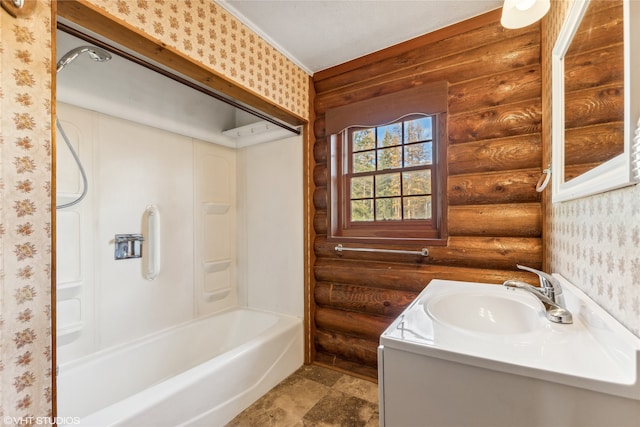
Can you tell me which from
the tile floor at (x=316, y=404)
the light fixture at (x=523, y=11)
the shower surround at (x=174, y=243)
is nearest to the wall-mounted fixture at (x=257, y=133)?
the shower surround at (x=174, y=243)

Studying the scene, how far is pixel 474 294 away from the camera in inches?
51.9

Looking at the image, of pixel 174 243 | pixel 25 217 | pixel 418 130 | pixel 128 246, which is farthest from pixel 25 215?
pixel 418 130

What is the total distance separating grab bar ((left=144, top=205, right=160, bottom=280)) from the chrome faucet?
7.36 feet

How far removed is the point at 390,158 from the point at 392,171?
0.35ft

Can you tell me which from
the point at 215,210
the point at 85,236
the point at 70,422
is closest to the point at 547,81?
the point at 215,210

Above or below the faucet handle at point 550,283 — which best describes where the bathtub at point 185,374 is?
below

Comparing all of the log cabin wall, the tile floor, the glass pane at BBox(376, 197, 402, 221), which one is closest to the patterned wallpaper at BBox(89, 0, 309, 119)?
the log cabin wall

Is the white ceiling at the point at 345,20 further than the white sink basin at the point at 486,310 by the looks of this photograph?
Yes

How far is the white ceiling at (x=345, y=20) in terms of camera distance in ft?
5.35

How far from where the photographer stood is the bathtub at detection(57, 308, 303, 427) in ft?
4.33

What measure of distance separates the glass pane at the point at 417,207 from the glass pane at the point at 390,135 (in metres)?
0.45

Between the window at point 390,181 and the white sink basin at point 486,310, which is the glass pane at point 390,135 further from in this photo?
the white sink basin at point 486,310

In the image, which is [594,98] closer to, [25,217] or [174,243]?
[25,217]

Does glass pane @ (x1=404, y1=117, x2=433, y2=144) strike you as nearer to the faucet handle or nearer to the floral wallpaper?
the faucet handle
